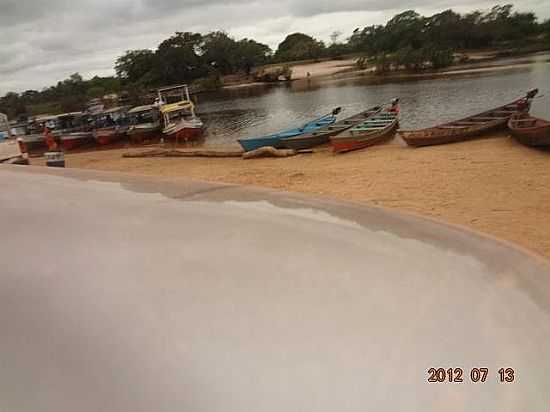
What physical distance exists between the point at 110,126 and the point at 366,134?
50.2ft

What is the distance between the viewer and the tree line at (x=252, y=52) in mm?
47528

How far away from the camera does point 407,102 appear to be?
24.7m

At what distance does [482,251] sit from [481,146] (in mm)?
10003

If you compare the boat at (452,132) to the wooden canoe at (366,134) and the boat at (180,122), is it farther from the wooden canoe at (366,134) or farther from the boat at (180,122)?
the boat at (180,122)

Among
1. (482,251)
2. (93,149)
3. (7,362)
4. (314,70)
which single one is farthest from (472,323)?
(314,70)

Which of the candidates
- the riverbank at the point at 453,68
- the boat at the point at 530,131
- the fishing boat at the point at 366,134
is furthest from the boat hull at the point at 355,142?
the riverbank at the point at 453,68

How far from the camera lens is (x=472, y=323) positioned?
1813mm

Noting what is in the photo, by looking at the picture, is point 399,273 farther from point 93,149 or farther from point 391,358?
point 93,149

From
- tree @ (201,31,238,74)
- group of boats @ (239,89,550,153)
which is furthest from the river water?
tree @ (201,31,238,74)

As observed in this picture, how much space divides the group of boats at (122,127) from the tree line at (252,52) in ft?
68.5

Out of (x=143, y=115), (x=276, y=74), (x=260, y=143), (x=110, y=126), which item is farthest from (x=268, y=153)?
(x=276, y=74)
